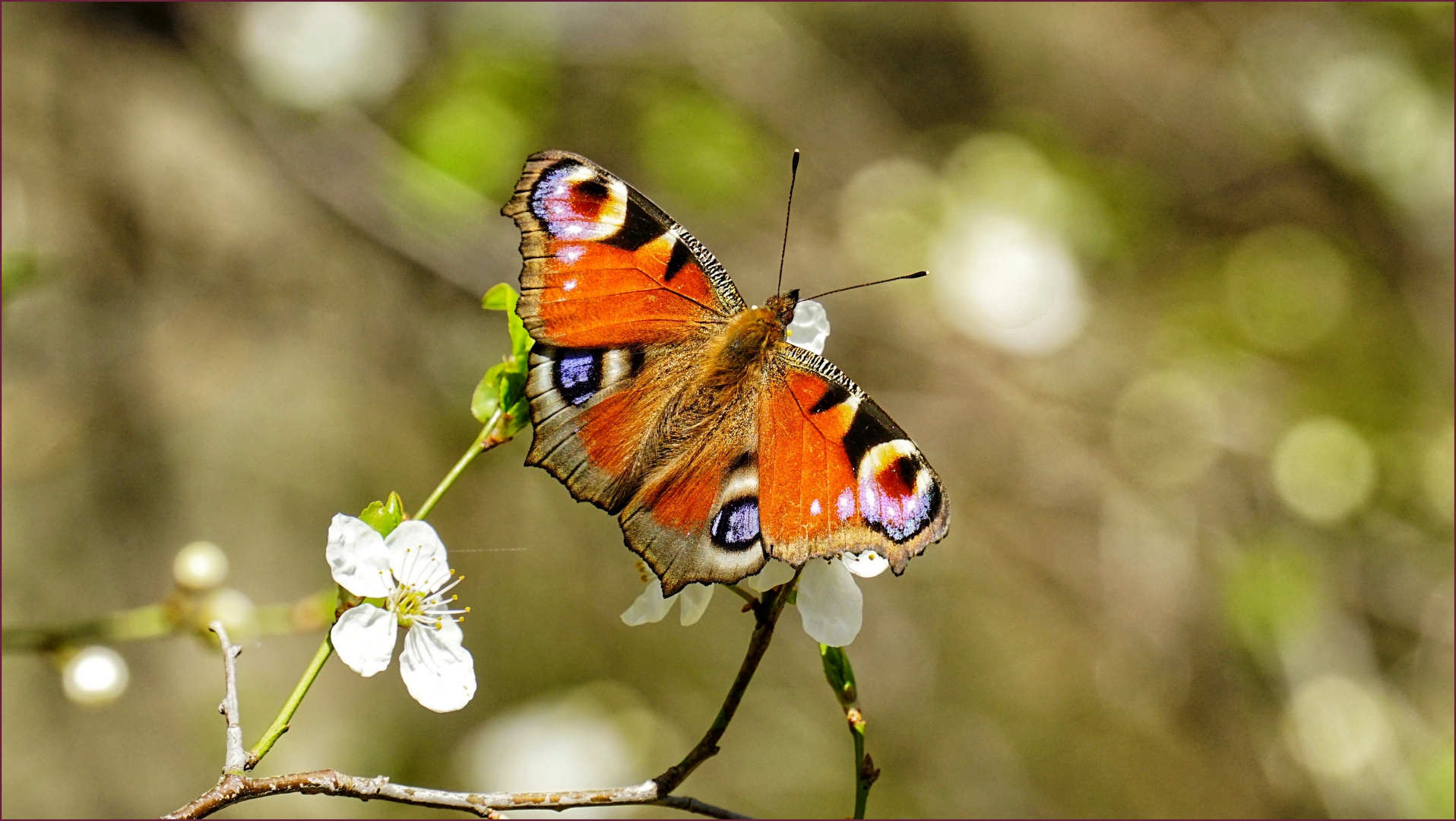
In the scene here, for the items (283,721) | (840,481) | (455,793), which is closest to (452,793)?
(455,793)

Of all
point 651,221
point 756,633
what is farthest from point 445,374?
point 756,633

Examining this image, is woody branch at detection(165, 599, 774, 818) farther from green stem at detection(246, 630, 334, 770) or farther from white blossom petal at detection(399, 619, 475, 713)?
white blossom petal at detection(399, 619, 475, 713)

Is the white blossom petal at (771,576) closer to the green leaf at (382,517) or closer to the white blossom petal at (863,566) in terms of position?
the white blossom petal at (863,566)

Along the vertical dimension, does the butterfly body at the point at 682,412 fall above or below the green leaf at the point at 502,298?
below

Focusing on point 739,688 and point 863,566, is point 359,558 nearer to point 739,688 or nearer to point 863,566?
point 739,688

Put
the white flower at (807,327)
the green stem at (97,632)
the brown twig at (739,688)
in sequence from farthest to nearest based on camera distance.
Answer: the green stem at (97,632) < the white flower at (807,327) < the brown twig at (739,688)

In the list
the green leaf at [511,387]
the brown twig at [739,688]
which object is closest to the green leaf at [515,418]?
the green leaf at [511,387]

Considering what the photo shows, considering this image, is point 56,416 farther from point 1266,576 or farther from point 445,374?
point 1266,576
